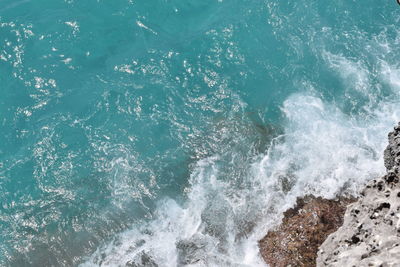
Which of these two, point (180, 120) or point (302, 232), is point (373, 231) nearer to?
point (302, 232)

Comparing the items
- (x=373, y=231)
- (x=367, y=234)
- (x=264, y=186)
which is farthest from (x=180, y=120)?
(x=373, y=231)

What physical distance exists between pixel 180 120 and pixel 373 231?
55.5 ft

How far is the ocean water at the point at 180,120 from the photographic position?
80.6 ft

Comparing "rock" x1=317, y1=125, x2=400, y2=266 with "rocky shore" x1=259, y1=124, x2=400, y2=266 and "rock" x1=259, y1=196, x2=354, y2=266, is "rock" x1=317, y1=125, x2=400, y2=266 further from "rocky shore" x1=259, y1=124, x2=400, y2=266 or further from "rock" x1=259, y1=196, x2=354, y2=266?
"rock" x1=259, y1=196, x2=354, y2=266

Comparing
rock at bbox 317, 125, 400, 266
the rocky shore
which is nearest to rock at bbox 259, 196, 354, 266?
the rocky shore

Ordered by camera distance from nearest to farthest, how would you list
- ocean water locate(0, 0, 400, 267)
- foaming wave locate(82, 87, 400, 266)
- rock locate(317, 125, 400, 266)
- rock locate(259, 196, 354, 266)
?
rock locate(317, 125, 400, 266), rock locate(259, 196, 354, 266), foaming wave locate(82, 87, 400, 266), ocean water locate(0, 0, 400, 267)

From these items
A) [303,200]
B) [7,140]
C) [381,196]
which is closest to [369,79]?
[303,200]

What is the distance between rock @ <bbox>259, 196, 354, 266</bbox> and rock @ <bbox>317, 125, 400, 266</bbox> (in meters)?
6.25

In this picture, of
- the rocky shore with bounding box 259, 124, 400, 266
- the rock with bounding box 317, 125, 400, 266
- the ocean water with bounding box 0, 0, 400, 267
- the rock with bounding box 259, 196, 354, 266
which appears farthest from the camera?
the ocean water with bounding box 0, 0, 400, 267

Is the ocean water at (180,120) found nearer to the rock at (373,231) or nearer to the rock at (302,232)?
the rock at (302,232)

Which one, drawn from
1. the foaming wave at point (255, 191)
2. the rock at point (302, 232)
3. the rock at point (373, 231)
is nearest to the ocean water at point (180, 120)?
the foaming wave at point (255, 191)

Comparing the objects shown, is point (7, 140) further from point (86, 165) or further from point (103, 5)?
point (103, 5)

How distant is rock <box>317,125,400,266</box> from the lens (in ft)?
39.2

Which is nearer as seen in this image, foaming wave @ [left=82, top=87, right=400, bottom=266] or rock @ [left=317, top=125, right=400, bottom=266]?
rock @ [left=317, top=125, right=400, bottom=266]
